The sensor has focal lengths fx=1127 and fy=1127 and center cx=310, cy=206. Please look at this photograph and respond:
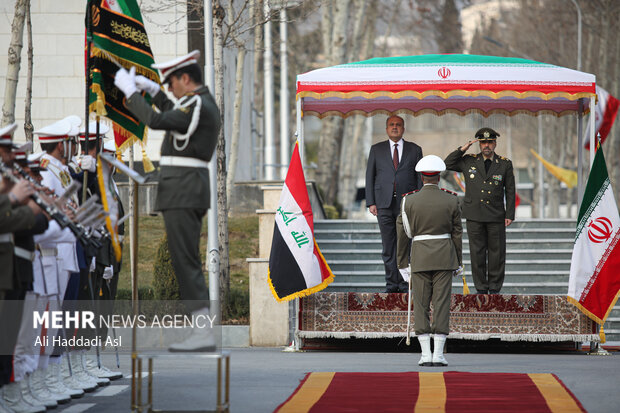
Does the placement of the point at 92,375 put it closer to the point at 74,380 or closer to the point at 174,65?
the point at 74,380

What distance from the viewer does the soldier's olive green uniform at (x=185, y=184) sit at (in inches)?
315

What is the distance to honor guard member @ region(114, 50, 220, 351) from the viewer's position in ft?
26.2

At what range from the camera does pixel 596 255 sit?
1398cm

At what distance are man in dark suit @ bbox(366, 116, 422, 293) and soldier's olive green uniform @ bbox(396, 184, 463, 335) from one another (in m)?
2.13

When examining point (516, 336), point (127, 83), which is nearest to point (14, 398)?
point (127, 83)

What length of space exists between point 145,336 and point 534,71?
20.8 ft

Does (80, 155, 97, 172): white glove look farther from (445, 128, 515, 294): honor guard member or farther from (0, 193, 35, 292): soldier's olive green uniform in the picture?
(445, 128, 515, 294): honor guard member

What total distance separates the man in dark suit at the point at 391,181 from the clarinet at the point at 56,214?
20.4 ft

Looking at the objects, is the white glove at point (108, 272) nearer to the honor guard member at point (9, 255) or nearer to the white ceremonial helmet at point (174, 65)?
the honor guard member at point (9, 255)

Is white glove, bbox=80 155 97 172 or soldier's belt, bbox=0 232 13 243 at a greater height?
white glove, bbox=80 155 97 172

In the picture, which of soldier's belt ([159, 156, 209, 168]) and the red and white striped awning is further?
the red and white striped awning

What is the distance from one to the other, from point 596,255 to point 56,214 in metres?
7.85

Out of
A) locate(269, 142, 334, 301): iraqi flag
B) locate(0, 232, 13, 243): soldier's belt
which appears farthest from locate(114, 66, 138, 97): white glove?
locate(269, 142, 334, 301): iraqi flag

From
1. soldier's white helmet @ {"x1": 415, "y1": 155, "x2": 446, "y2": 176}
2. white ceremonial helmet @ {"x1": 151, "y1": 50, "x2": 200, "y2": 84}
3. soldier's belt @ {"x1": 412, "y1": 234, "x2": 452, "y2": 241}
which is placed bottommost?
soldier's belt @ {"x1": 412, "y1": 234, "x2": 452, "y2": 241}
